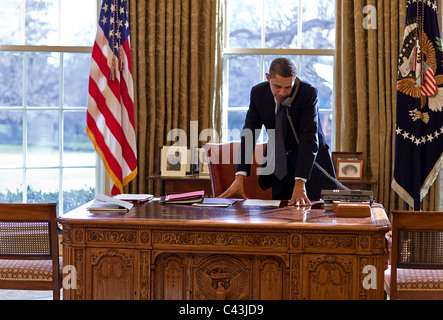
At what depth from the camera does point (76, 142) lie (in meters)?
5.61

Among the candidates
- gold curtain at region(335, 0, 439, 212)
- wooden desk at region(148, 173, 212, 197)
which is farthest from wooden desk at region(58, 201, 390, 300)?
gold curtain at region(335, 0, 439, 212)

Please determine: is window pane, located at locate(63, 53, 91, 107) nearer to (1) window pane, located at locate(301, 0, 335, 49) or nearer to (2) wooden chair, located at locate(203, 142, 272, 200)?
(2) wooden chair, located at locate(203, 142, 272, 200)

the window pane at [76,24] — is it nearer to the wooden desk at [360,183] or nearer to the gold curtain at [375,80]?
the gold curtain at [375,80]

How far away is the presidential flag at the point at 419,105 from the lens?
4816 mm

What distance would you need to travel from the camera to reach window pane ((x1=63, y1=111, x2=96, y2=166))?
558 centimetres

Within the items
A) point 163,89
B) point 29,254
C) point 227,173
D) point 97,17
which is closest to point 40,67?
point 97,17

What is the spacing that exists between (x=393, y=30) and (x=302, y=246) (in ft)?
9.49

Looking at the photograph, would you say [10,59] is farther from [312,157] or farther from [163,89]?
[312,157]

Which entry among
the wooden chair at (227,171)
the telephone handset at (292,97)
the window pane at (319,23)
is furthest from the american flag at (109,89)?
the telephone handset at (292,97)

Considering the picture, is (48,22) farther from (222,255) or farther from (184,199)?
(222,255)

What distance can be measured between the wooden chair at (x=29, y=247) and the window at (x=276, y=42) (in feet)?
8.72

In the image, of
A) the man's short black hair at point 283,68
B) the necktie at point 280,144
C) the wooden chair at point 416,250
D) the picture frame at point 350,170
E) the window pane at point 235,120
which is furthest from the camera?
the window pane at point 235,120

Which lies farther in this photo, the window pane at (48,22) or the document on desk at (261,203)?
the window pane at (48,22)

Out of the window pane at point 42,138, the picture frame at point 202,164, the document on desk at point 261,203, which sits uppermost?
the window pane at point 42,138
